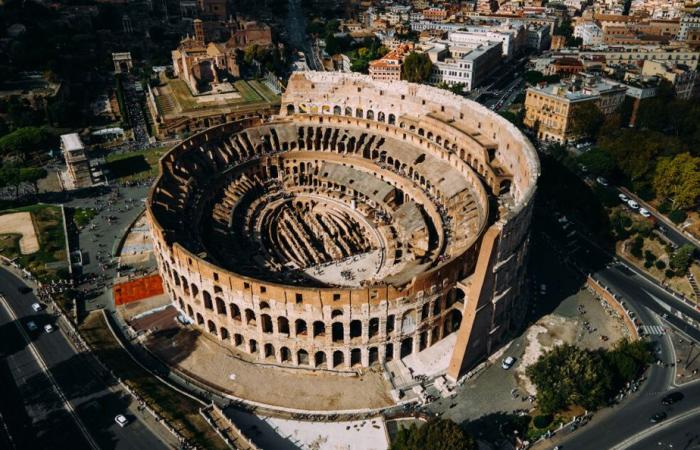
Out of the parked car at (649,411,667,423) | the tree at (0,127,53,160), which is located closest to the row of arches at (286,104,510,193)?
the parked car at (649,411,667,423)

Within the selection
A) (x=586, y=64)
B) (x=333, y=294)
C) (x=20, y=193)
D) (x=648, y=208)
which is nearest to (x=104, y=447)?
(x=333, y=294)

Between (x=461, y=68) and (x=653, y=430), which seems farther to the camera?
(x=461, y=68)

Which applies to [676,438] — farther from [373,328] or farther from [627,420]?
[373,328]

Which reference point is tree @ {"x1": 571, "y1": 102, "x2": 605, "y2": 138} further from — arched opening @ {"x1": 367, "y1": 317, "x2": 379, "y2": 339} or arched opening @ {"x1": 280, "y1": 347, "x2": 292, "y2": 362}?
arched opening @ {"x1": 280, "y1": 347, "x2": 292, "y2": 362}

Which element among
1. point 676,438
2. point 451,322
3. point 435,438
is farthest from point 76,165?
point 676,438

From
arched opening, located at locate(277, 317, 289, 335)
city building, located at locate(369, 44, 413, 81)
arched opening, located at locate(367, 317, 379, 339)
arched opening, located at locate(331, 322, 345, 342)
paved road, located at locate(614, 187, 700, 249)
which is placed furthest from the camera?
city building, located at locate(369, 44, 413, 81)

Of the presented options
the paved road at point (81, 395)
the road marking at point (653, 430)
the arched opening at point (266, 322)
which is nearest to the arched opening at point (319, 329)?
the arched opening at point (266, 322)

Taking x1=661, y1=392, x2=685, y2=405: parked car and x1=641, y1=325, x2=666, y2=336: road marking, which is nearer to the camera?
x1=661, y1=392, x2=685, y2=405: parked car
